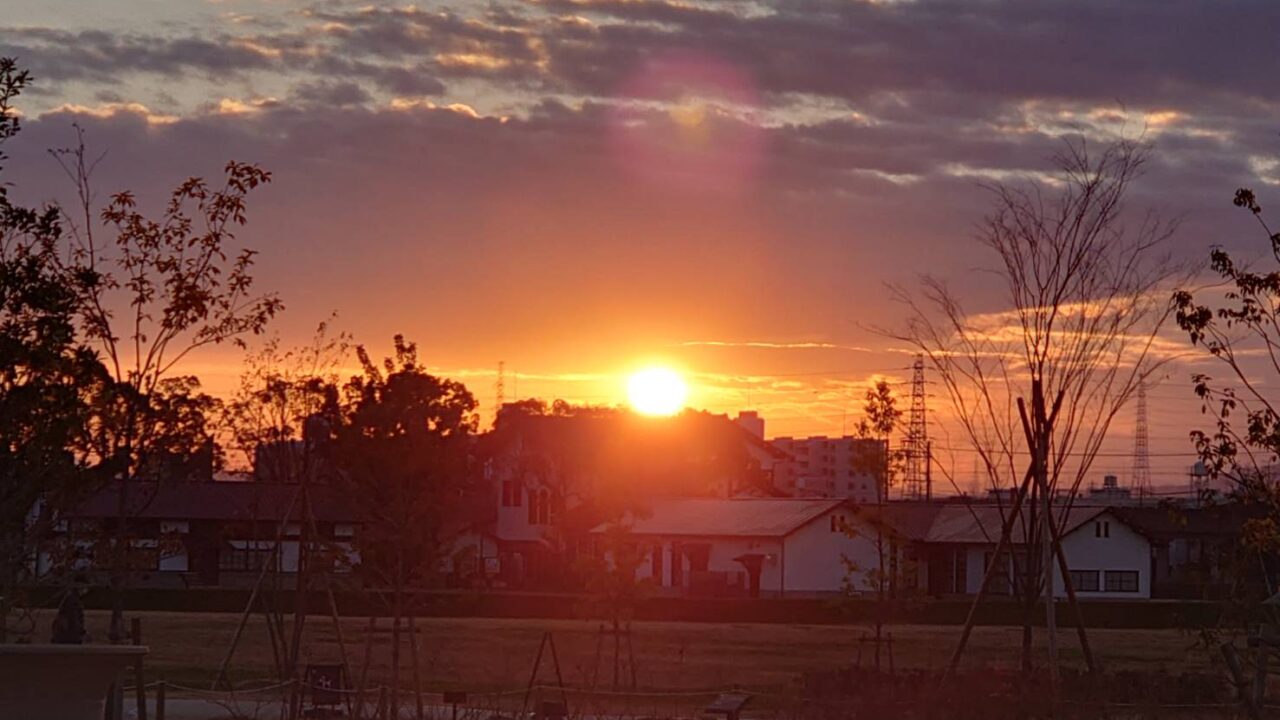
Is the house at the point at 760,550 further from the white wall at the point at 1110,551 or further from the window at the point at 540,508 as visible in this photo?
the white wall at the point at 1110,551

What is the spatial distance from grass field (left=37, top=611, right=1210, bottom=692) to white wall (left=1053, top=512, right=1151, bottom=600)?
2495cm

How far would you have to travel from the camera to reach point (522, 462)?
90625 mm

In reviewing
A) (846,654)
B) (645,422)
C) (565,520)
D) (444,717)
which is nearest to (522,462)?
(565,520)

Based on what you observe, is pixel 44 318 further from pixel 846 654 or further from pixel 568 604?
pixel 568 604

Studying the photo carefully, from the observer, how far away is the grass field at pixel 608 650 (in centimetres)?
3494

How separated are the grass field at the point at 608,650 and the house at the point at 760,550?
66.1 ft

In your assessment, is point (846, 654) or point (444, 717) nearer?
point (444, 717)

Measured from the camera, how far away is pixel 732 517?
8538 centimetres

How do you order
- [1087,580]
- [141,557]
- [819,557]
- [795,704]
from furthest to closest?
[1087,580] → [819,557] → [795,704] → [141,557]

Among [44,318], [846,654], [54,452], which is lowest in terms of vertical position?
[846,654]

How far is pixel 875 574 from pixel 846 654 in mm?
9173

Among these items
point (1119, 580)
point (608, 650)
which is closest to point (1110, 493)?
point (1119, 580)

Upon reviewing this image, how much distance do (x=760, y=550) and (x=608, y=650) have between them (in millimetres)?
39427

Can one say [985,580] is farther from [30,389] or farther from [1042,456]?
[30,389]
